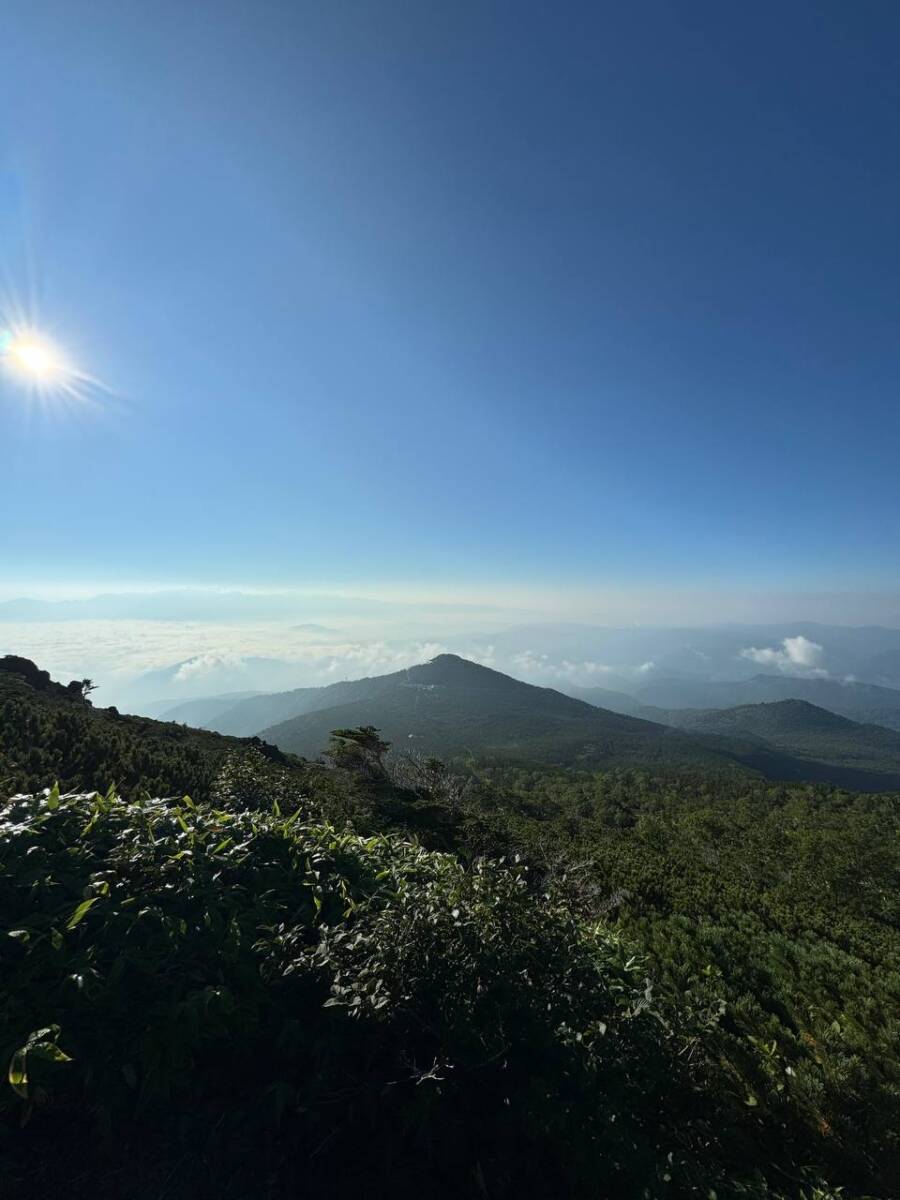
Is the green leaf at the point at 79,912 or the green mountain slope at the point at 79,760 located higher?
the green leaf at the point at 79,912

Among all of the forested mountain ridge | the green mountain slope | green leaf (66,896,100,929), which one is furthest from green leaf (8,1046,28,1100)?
the green mountain slope

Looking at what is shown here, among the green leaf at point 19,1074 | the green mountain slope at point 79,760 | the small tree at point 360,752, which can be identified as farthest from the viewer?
the small tree at point 360,752

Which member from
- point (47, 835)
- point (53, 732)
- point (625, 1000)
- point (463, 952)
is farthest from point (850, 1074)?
point (53, 732)

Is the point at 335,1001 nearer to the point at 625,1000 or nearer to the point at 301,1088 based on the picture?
the point at 301,1088

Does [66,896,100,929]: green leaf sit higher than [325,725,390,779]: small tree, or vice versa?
[66,896,100,929]: green leaf

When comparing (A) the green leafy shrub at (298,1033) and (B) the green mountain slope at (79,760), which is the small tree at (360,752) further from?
(A) the green leafy shrub at (298,1033)

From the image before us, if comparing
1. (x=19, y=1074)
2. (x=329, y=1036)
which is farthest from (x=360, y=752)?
(x=19, y=1074)

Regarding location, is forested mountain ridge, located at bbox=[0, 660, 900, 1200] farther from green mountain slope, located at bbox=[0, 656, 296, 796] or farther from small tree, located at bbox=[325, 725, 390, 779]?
small tree, located at bbox=[325, 725, 390, 779]

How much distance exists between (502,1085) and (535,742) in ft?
570

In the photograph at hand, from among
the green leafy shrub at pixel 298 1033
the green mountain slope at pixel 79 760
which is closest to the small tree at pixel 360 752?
the green mountain slope at pixel 79 760

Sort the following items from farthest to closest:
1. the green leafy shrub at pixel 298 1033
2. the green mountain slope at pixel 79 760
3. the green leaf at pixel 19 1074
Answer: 1. the green mountain slope at pixel 79 760
2. the green leafy shrub at pixel 298 1033
3. the green leaf at pixel 19 1074

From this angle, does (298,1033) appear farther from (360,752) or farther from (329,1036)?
(360,752)

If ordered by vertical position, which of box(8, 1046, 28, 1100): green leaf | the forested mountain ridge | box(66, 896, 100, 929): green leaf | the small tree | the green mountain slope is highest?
box(66, 896, 100, 929): green leaf

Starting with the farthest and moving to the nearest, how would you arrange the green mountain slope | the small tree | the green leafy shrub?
the small tree, the green mountain slope, the green leafy shrub
